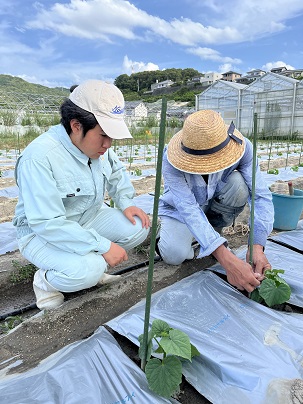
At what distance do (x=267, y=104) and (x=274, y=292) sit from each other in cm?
1490

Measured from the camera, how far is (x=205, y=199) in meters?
1.82

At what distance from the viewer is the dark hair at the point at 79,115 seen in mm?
1312

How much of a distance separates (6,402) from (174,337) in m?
0.54

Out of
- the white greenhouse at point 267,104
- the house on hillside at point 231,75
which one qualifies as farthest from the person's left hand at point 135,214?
the house on hillside at point 231,75

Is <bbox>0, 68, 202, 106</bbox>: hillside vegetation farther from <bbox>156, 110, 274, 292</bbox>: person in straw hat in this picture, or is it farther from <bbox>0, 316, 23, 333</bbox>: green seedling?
<bbox>0, 316, 23, 333</bbox>: green seedling

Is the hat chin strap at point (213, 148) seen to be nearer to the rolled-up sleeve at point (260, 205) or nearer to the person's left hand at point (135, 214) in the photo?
the rolled-up sleeve at point (260, 205)

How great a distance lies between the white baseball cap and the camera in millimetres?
1303

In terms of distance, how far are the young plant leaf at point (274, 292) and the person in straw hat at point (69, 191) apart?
633 millimetres

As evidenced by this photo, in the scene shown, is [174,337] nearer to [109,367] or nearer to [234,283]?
[109,367]

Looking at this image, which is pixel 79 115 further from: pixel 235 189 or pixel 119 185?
pixel 235 189

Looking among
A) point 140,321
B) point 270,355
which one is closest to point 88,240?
point 140,321

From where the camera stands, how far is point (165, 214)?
196 cm

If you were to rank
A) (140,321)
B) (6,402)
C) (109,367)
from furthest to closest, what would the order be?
(140,321)
(109,367)
(6,402)

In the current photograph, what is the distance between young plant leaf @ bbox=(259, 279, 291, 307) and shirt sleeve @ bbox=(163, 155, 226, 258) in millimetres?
264
